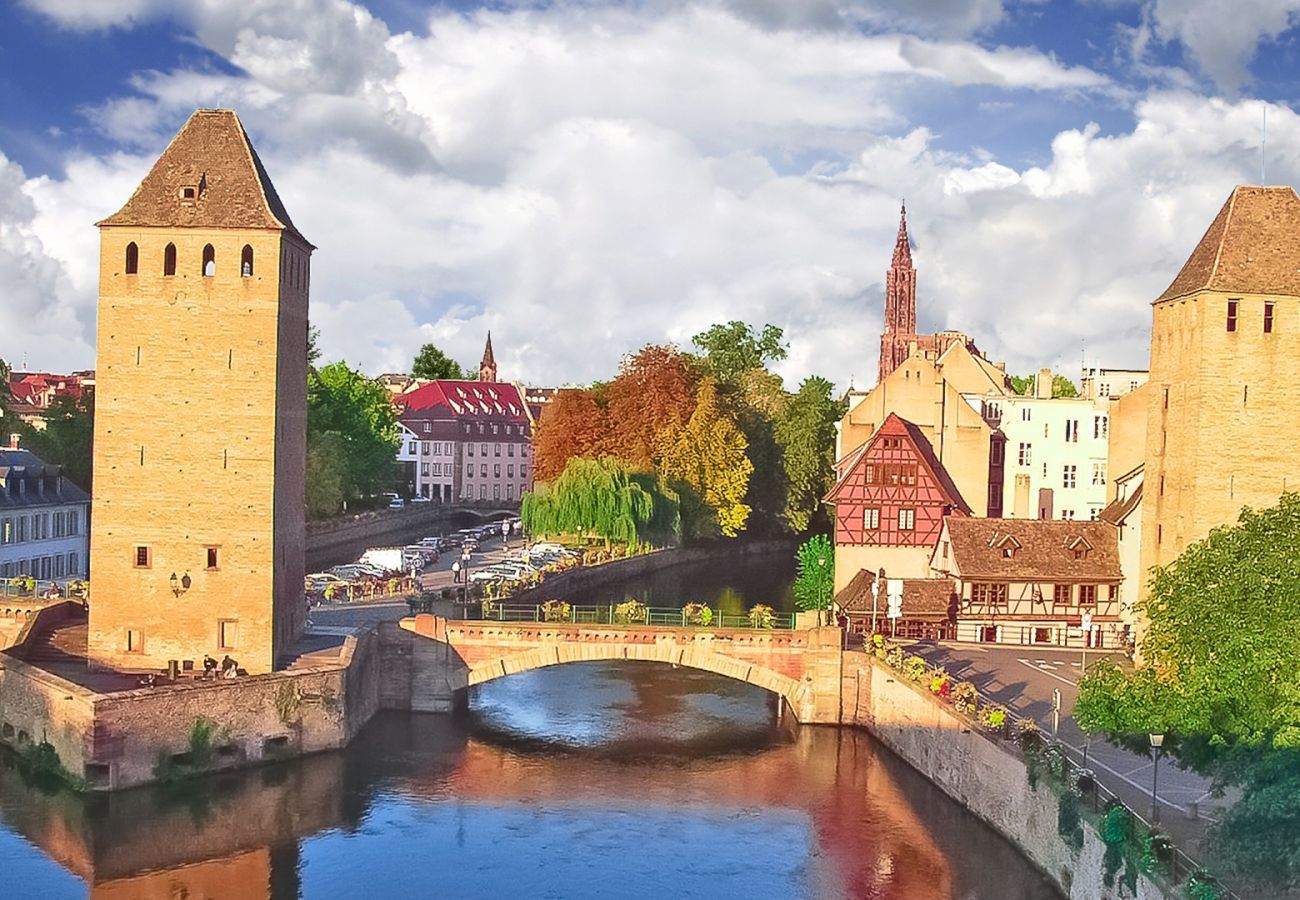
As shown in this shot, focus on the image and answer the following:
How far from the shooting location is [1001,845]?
1235 inches

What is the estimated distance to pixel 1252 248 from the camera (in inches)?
1594

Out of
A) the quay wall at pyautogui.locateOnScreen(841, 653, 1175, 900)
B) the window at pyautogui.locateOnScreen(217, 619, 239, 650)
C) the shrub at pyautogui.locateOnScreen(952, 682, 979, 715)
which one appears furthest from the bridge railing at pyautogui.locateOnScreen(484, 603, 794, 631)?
the shrub at pyautogui.locateOnScreen(952, 682, 979, 715)

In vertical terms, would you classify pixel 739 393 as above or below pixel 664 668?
above

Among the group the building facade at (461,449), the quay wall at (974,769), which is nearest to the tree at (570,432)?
the building facade at (461,449)

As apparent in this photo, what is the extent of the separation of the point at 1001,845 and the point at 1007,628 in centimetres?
1693

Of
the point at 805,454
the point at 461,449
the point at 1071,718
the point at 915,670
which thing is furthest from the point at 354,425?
the point at 1071,718

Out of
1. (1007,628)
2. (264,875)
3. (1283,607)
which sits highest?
(1283,607)

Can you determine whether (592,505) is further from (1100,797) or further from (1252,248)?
(1100,797)

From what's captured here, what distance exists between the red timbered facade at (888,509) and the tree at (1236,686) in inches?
1039

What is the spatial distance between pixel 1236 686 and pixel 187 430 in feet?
90.1

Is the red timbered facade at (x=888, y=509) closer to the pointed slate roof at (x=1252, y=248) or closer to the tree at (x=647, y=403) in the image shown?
the pointed slate roof at (x=1252, y=248)

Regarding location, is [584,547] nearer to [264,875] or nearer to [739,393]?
[739,393]

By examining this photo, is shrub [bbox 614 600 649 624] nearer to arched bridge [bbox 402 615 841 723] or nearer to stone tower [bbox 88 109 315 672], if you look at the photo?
arched bridge [bbox 402 615 841 723]

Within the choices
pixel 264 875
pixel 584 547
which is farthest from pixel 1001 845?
pixel 584 547
